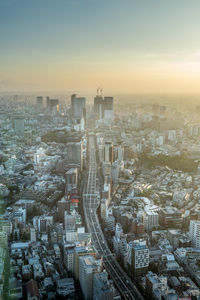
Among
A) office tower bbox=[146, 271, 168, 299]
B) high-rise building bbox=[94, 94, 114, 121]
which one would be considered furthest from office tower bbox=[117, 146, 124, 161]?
office tower bbox=[146, 271, 168, 299]

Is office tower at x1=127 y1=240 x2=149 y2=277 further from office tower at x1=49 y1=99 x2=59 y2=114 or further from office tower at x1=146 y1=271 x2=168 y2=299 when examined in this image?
office tower at x1=49 y1=99 x2=59 y2=114

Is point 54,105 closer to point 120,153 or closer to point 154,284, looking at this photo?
point 120,153

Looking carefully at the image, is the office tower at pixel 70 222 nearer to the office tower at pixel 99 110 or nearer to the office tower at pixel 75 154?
the office tower at pixel 75 154

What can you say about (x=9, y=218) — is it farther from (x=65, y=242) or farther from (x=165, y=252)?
(x=165, y=252)

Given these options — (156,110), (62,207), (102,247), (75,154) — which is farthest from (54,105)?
(102,247)

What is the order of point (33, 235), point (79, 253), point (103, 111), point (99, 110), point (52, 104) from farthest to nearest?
point (103, 111), point (99, 110), point (52, 104), point (33, 235), point (79, 253)
